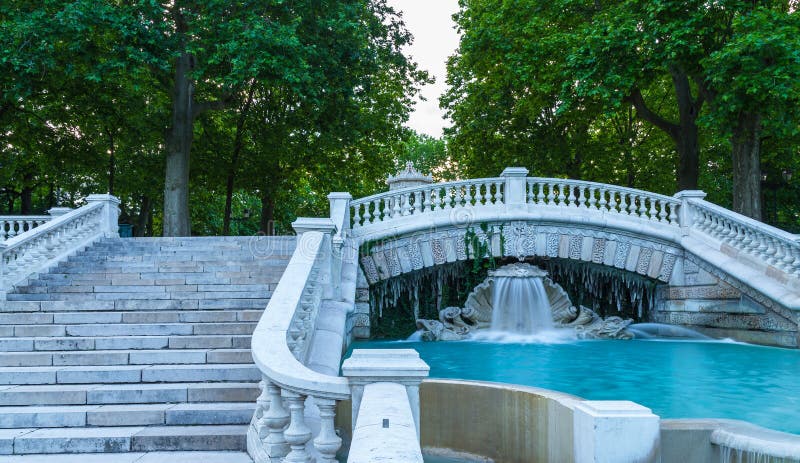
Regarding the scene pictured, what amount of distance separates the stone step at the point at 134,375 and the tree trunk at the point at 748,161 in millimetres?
12799

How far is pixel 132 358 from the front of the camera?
19.9 feet

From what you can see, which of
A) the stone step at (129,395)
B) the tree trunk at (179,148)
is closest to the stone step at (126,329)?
the stone step at (129,395)

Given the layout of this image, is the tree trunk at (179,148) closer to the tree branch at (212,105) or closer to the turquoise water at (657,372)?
the tree branch at (212,105)

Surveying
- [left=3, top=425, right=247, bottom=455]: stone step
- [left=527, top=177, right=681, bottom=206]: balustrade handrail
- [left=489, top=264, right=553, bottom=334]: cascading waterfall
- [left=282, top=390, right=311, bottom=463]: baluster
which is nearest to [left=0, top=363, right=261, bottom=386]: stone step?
[left=3, top=425, right=247, bottom=455]: stone step

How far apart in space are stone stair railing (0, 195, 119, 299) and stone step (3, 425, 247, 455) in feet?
15.6

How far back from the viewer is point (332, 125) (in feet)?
55.9

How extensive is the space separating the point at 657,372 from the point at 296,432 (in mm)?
7454

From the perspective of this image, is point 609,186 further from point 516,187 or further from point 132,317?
point 132,317

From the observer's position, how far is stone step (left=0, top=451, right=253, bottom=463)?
4.35 meters

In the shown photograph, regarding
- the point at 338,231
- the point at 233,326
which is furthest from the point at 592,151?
the point at 233,326

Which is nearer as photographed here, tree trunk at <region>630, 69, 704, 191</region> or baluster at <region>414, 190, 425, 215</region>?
baluster at <region>414, 190, 425, 215</region>

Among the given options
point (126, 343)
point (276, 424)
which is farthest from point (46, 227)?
point (276, 424)

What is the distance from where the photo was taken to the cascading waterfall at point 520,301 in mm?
13195

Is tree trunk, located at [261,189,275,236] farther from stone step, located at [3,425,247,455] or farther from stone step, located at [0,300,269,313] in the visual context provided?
stone step, located at [3,425,247,455]
